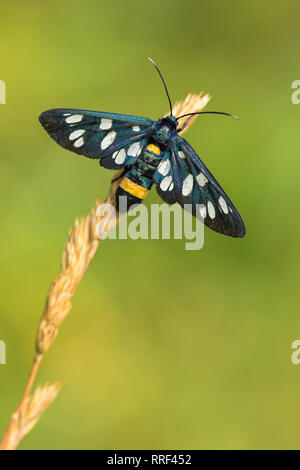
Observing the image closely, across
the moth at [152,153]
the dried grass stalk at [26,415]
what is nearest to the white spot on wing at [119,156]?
the moth at [152,153]

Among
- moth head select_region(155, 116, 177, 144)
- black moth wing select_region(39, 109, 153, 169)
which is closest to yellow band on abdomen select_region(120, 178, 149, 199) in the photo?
black moth wing select_region(39, 109, 153, 169)

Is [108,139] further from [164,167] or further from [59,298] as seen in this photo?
[59,298]

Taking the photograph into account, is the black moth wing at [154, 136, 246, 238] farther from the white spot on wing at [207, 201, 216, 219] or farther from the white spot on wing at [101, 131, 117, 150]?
the white spot on wing at [101, 131, 117, 150]

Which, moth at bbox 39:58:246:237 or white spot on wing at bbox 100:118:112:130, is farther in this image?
white spot on wing at bbox 100:118:112:130

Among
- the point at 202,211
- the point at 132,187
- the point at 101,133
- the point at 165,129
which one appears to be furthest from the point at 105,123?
the point at 202,211

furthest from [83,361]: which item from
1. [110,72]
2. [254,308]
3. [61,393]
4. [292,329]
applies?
[110,72]

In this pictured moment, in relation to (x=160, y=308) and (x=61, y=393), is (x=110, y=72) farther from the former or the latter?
(x=61, y=393)
